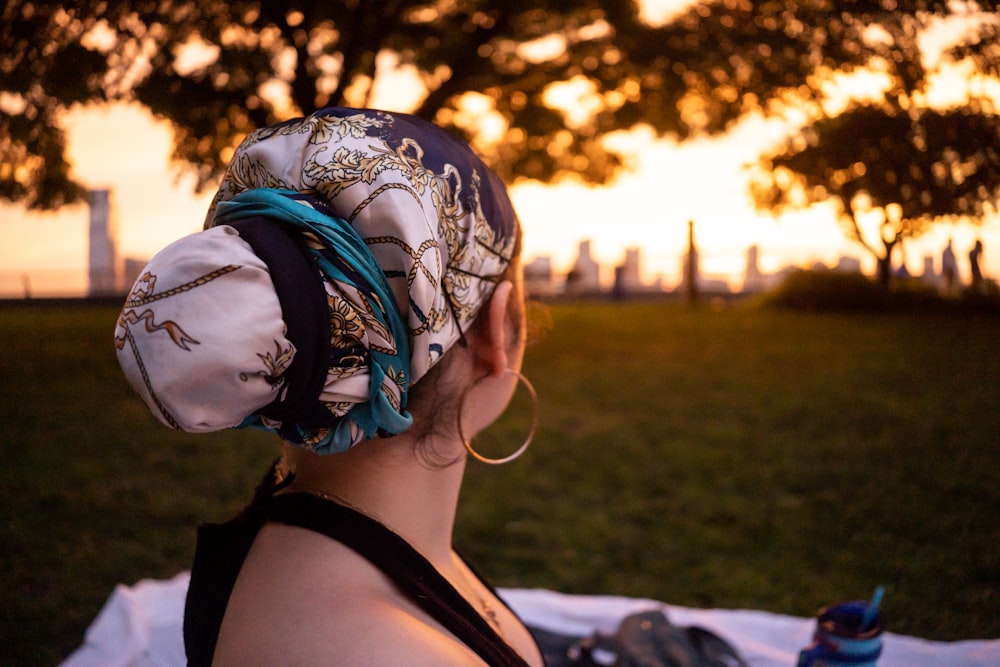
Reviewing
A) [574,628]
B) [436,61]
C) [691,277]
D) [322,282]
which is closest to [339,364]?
[322,282]

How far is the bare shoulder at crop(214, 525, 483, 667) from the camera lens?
1019 millimetres

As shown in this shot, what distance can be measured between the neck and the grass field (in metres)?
0.80

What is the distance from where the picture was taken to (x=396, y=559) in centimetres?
121

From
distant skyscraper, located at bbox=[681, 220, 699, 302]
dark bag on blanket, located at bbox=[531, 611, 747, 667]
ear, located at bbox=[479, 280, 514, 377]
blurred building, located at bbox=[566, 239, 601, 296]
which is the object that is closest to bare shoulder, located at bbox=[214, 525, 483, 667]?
ear, located at bbox=[479, 280, 514, 377]

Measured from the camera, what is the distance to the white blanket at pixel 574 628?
241cm

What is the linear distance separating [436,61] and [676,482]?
4163 mm

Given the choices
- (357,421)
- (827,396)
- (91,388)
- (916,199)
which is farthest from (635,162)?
(357,421)

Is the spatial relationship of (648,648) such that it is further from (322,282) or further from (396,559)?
(322,282)

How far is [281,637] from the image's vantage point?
105 cm

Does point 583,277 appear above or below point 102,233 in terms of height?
below

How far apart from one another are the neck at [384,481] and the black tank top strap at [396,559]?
45 mm

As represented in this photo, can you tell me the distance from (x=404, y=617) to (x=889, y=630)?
2.22 m

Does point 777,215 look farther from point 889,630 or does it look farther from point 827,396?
point 827,396

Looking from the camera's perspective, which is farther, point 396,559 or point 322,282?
point 396,559
